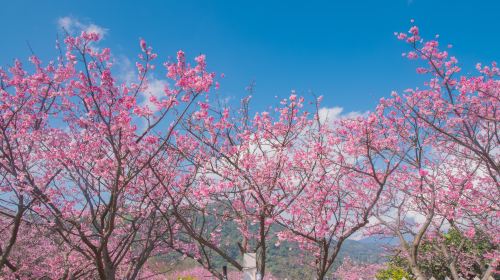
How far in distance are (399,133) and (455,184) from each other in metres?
1.70

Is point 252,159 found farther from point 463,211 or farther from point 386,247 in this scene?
point 386,247

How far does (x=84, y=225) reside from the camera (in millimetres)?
8648

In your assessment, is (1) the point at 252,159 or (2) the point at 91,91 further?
(1) the point at 252,159

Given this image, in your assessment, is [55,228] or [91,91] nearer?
[91,91]

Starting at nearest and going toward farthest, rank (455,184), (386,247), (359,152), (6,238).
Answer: (359,152) → (455,184) → (386,247) → (6,238)

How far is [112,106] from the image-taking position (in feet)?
→ 18.8

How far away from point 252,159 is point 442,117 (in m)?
4.16

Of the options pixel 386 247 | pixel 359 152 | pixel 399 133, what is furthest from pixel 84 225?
pixel 386 247

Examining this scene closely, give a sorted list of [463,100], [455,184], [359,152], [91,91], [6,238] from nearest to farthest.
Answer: [91,91], [463,100], [359,152], [455,184], [6,238]

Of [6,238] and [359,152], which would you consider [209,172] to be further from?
[6,238]

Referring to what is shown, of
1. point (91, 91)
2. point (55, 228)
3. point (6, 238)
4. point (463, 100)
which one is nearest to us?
point (91, 91)

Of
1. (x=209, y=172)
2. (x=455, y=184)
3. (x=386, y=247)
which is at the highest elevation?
(x=209, y=172)

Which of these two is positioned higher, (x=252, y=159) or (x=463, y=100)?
(x=463, y=100)

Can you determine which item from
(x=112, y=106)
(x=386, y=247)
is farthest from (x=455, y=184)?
(x=112, y=106)
